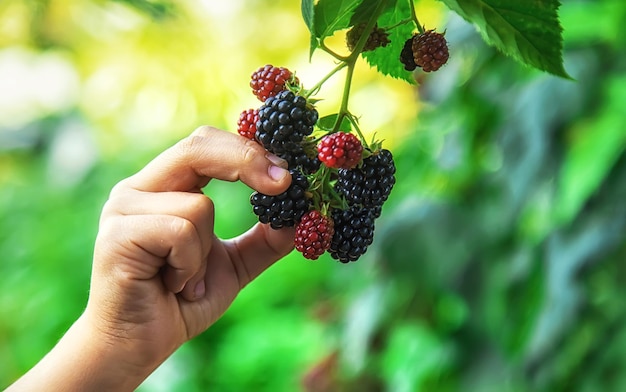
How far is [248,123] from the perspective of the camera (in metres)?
0.55

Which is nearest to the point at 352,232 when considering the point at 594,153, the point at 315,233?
the point at 315,233

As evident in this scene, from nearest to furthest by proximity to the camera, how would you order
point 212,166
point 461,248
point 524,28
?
1. point 524,28
2. point 212,166
3. point 461,248

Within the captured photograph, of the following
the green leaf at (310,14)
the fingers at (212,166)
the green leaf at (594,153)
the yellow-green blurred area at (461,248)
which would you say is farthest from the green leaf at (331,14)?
the green leaf at (594,153)

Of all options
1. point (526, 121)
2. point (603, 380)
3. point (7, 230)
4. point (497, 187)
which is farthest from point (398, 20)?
point (7, 230)

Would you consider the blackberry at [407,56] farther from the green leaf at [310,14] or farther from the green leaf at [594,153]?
the green leaf at [594,153]

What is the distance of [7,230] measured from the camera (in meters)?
3.96

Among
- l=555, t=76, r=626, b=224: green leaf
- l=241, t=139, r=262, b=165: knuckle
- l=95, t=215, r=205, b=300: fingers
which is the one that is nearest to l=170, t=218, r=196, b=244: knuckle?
l=95, t=215, r=205, b=300: fingers

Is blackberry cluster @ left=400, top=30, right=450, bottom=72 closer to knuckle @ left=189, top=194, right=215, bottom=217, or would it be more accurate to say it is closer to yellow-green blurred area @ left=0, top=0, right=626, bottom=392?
yellow-green blurred area @ left=0, top=0, right=626, bottom=392

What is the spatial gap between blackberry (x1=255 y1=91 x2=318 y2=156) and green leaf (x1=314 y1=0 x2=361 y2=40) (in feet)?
0.20

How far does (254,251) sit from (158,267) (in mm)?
112

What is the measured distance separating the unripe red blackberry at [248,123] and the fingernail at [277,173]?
0.15ft

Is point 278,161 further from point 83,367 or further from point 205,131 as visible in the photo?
point 83,367

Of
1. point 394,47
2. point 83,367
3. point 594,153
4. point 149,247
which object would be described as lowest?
point 83,367

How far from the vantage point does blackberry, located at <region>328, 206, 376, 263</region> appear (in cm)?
51
